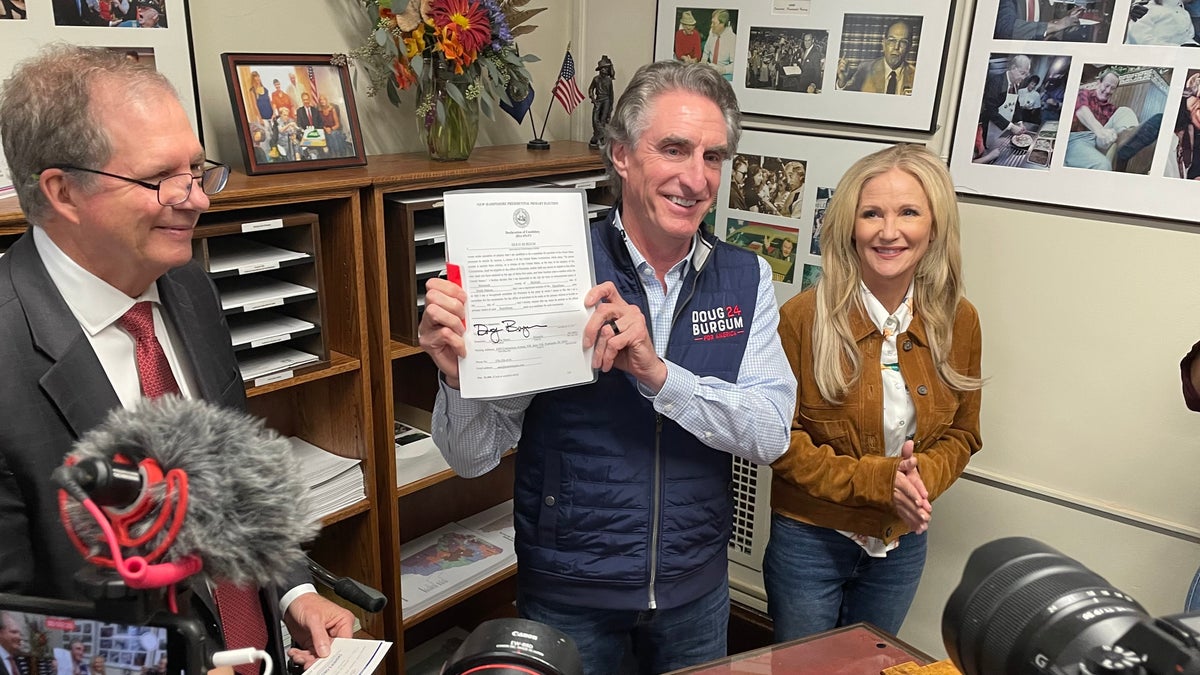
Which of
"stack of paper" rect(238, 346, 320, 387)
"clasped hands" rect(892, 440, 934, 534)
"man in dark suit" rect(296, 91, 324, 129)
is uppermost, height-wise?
"man in dark suit" rect(296, 91, 324, 129)

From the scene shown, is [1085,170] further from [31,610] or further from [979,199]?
[31,610]

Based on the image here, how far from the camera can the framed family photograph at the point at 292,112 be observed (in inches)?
69.8

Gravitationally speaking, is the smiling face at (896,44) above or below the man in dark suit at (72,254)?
above

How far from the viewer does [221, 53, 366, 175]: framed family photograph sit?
5.82 feet

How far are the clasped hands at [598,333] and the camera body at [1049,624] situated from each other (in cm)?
59

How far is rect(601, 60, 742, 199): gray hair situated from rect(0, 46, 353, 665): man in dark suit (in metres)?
0.66

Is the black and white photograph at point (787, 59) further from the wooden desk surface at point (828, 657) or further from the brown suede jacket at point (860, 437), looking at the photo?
the wooden desk surface at point (828, 657)

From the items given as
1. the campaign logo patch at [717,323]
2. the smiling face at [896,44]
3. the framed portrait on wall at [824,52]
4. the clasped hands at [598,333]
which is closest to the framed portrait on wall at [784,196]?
the framed portrait on wall at [824,52]

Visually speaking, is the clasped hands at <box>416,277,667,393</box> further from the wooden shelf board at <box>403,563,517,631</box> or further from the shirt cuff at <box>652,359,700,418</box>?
the wooden shelf board at <box>403,563,517,631</box>

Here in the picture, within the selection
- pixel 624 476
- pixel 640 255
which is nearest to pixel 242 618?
pixel 624 476

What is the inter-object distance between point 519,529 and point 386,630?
3.00 feet

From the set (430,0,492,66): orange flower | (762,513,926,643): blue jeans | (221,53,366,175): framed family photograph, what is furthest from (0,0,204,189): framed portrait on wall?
(762,513,926,643): blue jeans

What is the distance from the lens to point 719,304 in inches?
57.4

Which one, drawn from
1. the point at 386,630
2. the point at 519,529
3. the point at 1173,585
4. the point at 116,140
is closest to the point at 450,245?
the point at 116,140
